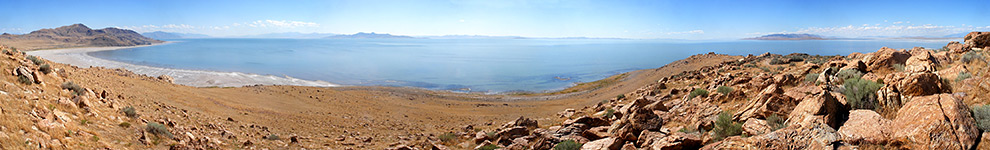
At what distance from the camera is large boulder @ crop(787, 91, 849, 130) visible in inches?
230

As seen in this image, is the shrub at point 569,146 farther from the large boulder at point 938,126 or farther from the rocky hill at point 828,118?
the large boulder at point 938,126

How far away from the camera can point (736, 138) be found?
543 centimetres

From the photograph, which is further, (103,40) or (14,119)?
(103,40)

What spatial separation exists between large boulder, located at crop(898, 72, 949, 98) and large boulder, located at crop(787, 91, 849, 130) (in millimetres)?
796

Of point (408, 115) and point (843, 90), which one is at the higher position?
point (843, 90)

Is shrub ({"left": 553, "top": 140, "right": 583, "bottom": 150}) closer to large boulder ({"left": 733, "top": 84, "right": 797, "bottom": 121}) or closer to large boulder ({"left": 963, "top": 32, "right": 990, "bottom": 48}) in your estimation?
large boulder ({"left": 733, "top": 84, "right": 797, "bottom": 121})

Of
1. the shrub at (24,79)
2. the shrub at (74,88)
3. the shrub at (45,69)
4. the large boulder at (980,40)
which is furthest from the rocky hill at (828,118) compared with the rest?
the shrub at (45,69)

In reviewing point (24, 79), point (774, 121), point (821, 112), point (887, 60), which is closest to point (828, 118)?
point (821, 112)

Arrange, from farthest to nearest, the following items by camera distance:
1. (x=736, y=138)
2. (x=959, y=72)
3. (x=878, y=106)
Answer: (x=959, y=72)
(x=878, y=106)
(x=736, y=138)

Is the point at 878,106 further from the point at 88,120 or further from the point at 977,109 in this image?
the point at 88,120

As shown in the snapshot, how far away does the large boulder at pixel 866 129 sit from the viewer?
4.74 metres

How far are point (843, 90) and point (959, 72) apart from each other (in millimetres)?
1685

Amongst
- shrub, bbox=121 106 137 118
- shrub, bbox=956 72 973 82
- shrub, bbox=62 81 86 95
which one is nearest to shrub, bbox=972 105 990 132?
shrub, bbox=956 72 973 82

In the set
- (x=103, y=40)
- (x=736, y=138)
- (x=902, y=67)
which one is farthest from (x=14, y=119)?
(x=103, y=40)
